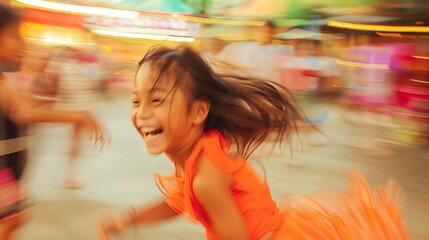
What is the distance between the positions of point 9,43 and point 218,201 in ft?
2.48

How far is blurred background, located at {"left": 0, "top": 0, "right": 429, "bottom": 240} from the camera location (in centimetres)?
165

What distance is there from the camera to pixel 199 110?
80cm

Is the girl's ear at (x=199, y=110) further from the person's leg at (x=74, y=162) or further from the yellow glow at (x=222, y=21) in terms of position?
the person's leg at (x=74, y=162)

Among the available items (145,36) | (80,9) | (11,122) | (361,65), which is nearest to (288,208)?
(11,122)

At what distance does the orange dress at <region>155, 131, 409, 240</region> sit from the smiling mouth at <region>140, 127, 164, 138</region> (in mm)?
81

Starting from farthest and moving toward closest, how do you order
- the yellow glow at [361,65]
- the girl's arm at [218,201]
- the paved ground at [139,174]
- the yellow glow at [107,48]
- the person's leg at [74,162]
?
1. the yellow glow at [361,65]
2. the person's leg at [74,162]
3. the yellow glow at [107,48]
4. the paved ground at [139,174]
5. the girl's arm at [218,201]

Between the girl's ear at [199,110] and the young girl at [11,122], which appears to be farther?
the young girl at [11,122]

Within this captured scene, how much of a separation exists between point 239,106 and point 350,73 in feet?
7.69

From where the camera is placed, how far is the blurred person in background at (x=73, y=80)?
2025 mm

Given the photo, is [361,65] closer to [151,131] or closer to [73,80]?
[73,80]

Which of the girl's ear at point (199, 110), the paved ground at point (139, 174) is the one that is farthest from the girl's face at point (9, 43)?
the girl's ear at point (199, 110)

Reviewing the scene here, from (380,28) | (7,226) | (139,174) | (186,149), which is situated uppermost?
(186,149)

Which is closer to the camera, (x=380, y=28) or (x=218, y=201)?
(x=218, y=201)

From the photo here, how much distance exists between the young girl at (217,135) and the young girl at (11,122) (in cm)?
45
